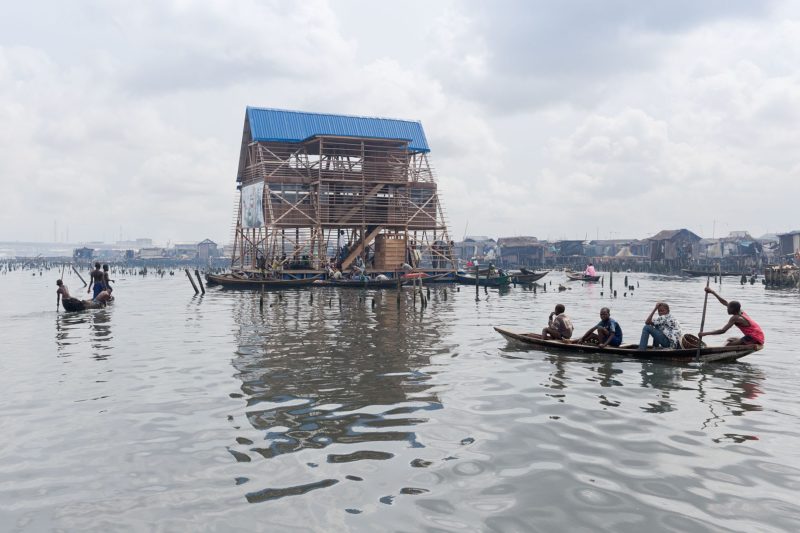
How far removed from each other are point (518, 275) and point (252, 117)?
25.6m

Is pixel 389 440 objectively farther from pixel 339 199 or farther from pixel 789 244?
pixel 789 244

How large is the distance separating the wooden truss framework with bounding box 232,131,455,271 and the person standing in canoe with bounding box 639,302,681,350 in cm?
3201

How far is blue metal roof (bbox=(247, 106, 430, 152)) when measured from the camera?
46094 millimetres

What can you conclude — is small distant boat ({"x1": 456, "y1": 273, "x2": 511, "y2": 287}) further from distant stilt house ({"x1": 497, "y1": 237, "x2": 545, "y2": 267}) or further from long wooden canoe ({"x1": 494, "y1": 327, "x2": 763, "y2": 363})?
distant stilt house ({"x1": 497, "y1": 237, "x2": 545, "y2": 267})

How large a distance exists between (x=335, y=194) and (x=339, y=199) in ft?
2.62

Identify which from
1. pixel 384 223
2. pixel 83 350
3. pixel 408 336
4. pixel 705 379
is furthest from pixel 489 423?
pixel 384 223

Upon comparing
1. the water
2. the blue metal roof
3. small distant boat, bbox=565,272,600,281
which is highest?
the blue metal roof

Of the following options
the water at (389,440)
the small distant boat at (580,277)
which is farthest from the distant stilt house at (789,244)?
the water at (389,440)

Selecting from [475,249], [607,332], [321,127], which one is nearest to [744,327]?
[607,332]

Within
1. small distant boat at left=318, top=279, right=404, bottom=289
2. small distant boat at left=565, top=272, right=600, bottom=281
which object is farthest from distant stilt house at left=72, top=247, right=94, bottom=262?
small distant boat at left=565, top=272, right=600, bottom=281

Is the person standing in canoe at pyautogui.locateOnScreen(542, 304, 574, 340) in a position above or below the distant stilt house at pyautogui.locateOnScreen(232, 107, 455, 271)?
below

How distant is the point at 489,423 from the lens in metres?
8.57

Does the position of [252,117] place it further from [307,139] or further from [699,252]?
[699,252]

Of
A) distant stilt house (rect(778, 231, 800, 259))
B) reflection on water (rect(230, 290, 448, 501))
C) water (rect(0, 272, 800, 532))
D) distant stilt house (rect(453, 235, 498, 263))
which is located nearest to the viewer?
water (rect(0, 272, 800, 532))
